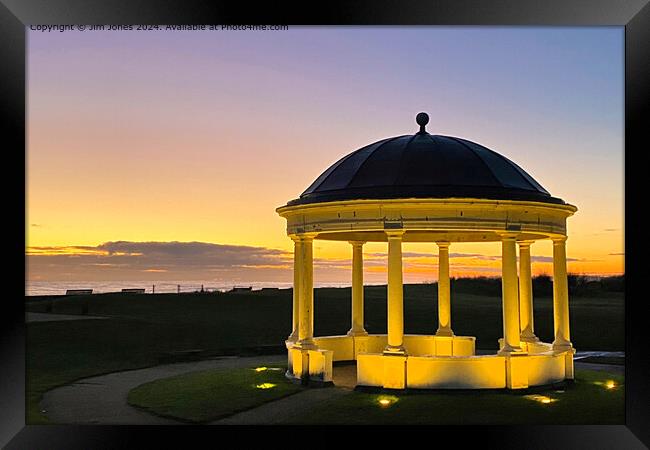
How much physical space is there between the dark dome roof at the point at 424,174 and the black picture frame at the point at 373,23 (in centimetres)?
825

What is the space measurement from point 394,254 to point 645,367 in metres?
9.66

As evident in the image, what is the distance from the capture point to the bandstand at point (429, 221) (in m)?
23.4

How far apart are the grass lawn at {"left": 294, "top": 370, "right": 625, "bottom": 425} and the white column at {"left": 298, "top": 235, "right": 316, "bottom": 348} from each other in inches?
119

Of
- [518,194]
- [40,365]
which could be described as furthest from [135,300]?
[518,194]

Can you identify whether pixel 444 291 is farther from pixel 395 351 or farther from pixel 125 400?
pixel 125 400

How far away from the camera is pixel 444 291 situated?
30.7m

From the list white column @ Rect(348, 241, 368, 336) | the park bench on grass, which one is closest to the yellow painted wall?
white column @ Rect(348, 241, 368, 336)

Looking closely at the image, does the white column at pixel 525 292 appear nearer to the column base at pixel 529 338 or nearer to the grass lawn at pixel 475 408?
the column base at pixel 529 338

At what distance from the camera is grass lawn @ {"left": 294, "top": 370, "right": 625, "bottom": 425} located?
2017 cm

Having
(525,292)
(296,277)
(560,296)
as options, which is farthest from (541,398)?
(296,277)

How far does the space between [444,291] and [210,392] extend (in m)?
10.5

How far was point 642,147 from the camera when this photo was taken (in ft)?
50.2

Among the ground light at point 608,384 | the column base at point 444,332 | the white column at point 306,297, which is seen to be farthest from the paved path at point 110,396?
the ground light at point 608,384

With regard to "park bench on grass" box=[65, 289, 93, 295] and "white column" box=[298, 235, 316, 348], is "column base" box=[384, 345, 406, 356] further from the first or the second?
"park bench on grass" box=[65, 289, 93, 295]
